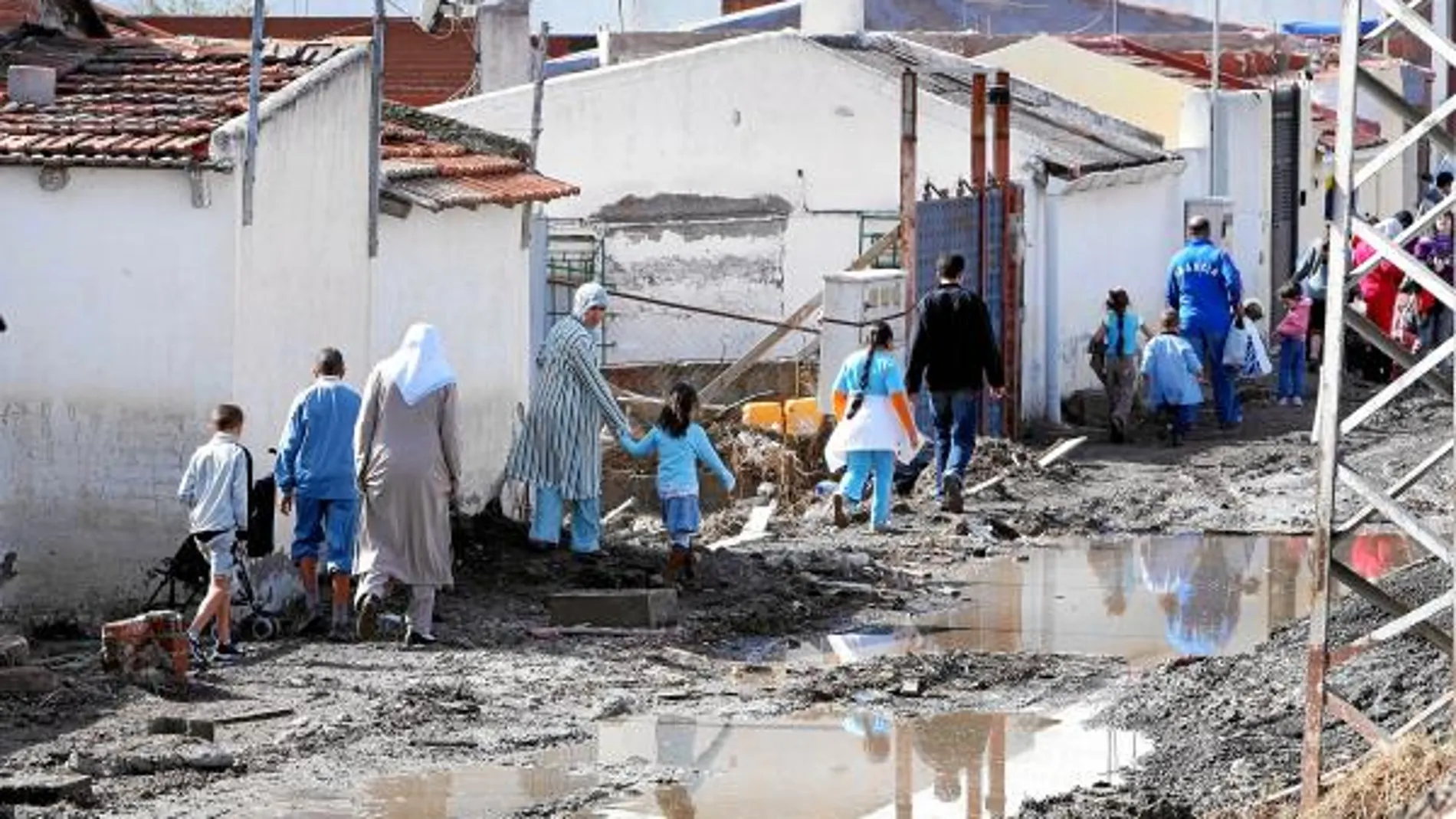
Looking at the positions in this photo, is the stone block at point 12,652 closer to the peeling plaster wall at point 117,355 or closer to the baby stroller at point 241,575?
the baby stroller at point 241,575

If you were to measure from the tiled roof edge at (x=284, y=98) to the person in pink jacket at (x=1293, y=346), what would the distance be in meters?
11.1

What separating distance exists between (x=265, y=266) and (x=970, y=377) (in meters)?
6.05

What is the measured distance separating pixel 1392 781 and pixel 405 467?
631 centimetres

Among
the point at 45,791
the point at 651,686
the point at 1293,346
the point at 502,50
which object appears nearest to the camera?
the point at 45,791

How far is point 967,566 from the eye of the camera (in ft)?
60.3

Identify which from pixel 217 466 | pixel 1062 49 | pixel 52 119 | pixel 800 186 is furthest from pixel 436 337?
pixel 1062 49

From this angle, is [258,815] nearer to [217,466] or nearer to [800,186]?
[217,466]

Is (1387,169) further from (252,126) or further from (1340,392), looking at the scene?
(1340,392)

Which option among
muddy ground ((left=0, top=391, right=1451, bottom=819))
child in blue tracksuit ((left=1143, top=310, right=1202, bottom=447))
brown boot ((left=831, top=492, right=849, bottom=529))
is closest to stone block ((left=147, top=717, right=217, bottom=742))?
muddy ground ((left=0, top=391, right=1451, bottom=819))

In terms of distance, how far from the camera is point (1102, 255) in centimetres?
2853

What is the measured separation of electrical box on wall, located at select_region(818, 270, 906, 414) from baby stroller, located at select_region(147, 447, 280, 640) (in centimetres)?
735

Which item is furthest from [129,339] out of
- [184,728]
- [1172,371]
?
[1172,371]

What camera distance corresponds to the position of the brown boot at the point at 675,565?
1680 centimetres

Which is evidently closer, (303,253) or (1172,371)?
(303,253)
